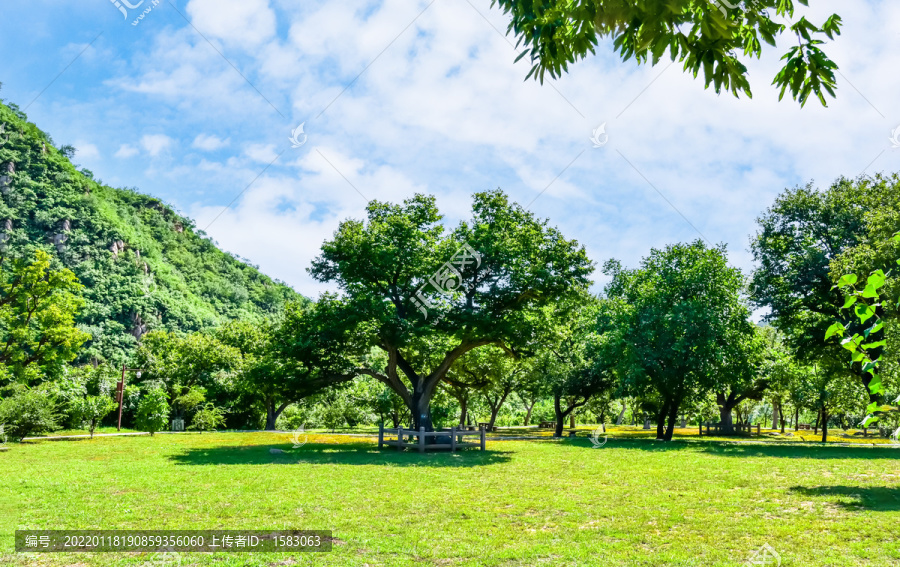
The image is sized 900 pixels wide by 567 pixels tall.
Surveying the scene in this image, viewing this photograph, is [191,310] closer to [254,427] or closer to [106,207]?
[106,207]

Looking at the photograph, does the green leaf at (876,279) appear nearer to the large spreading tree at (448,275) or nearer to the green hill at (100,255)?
the large spreading tree at (448,275)

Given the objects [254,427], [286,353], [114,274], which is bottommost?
[254,427]

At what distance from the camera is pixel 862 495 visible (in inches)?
495

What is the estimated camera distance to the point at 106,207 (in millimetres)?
98688

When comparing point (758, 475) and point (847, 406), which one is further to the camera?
point (847, 406)

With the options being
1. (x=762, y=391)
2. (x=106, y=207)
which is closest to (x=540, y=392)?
(x=762, y=391)

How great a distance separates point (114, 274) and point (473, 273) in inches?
2928

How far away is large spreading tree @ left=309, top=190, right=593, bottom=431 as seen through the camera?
84.2 feet

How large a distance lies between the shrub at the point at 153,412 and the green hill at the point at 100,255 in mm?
33441

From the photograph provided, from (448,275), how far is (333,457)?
31.3 ft

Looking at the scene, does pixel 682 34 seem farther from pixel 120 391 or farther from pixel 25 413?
pixel 120 391

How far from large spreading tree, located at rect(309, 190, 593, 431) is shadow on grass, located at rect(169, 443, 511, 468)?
4406mm

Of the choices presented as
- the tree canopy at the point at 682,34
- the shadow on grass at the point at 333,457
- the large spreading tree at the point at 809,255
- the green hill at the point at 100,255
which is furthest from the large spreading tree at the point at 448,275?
the green hill at the point at 100,255

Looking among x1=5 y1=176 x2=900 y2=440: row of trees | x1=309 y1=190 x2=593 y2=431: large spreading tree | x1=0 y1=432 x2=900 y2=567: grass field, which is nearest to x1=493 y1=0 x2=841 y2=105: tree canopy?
x1=0 y1=432 x2=900 y2=567: grass field
